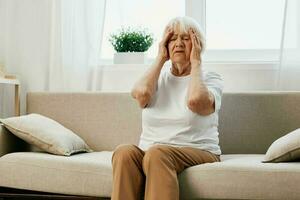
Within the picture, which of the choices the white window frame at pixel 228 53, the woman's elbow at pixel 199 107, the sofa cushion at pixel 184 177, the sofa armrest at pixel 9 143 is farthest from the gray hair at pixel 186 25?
the sofa armrest at pixel 9 143

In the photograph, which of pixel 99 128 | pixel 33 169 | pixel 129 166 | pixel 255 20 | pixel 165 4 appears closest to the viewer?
pixel 129 166

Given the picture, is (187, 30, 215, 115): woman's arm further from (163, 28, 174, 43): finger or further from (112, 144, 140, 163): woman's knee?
(112, 144, 140, 163): woman's knee

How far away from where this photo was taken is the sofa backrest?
2.82 meters

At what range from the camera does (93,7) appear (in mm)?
3459

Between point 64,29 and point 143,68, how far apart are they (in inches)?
24.1

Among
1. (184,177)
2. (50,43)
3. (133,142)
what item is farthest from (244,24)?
(184,177)

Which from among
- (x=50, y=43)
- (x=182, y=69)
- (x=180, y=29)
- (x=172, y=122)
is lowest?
(x=172, y=122)

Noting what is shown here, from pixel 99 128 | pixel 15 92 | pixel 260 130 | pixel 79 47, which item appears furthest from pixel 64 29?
pixel 260 130

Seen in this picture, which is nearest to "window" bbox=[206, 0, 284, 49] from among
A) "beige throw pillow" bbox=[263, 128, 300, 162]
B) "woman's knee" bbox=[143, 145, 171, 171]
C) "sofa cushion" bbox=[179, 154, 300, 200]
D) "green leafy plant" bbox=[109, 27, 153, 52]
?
"green leafy plant" bbox=[109, 27, 153, 52]

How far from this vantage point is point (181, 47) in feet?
8.62

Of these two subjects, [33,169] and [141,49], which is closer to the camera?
[33,169]

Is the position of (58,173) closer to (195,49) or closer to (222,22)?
(195,49)

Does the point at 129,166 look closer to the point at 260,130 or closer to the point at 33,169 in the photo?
the point at 33,169

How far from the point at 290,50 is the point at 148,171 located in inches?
55.4
